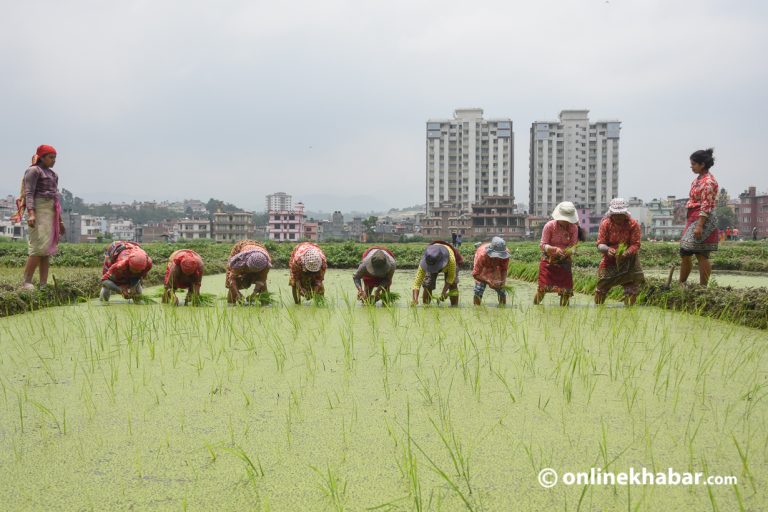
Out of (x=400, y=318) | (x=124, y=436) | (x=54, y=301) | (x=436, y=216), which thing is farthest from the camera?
(x=436, y=216)

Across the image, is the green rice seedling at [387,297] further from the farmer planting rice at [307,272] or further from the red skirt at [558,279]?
the red skirt at [558,279]

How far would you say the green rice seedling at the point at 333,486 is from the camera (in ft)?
4.77

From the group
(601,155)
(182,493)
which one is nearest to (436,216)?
(601,155)

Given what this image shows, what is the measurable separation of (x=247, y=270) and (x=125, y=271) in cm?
119

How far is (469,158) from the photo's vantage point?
255ft

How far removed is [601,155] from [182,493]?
277 ft

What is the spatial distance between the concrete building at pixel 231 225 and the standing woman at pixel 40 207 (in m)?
53.9

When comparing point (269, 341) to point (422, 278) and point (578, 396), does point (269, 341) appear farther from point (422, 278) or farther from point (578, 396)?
point (422, 278)

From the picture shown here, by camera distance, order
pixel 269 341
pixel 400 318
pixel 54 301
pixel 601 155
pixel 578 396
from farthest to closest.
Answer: pixel 601 155
pixel 54 301
pixel 400 318
pixel 269 341
pixel 578 396

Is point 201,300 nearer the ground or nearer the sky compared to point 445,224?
nearer the sky

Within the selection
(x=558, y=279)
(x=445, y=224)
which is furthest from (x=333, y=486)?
(x=445, y=224)

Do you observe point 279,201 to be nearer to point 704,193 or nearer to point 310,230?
point 310,230

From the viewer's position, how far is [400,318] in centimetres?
443

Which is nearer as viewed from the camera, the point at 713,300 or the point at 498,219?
the point at 713,300
